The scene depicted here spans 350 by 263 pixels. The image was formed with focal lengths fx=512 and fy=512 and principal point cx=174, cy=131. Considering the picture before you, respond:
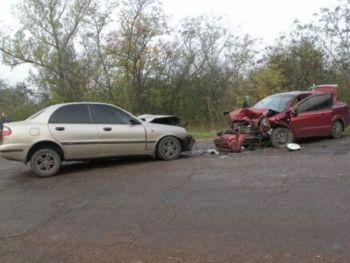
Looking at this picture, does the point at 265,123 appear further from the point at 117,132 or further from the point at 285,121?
the point at 117,132

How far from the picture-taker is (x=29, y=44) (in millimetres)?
38438

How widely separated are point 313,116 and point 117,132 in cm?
637

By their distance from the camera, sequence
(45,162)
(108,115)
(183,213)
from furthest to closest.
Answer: (108,115)
(45,162)
(183,213)

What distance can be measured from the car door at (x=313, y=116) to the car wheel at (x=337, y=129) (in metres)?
0.29

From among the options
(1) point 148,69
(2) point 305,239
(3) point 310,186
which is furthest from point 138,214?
(1) point 148,69

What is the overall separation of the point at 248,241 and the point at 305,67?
28020 millimetres

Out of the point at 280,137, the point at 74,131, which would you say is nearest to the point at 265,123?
the point at 280,137

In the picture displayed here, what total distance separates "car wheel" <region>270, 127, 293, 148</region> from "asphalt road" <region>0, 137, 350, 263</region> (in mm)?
2506

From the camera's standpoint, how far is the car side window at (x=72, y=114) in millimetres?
11297

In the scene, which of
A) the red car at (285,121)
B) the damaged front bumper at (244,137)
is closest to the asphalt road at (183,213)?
the damaged front bumper at (244,137)

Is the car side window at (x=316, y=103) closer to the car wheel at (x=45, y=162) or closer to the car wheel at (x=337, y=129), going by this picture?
the car wheel at (x=337, y=129)

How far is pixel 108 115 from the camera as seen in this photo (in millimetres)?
11836

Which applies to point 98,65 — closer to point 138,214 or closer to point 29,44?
point 29,44

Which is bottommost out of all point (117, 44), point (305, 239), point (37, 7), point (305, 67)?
point (305, 239)
